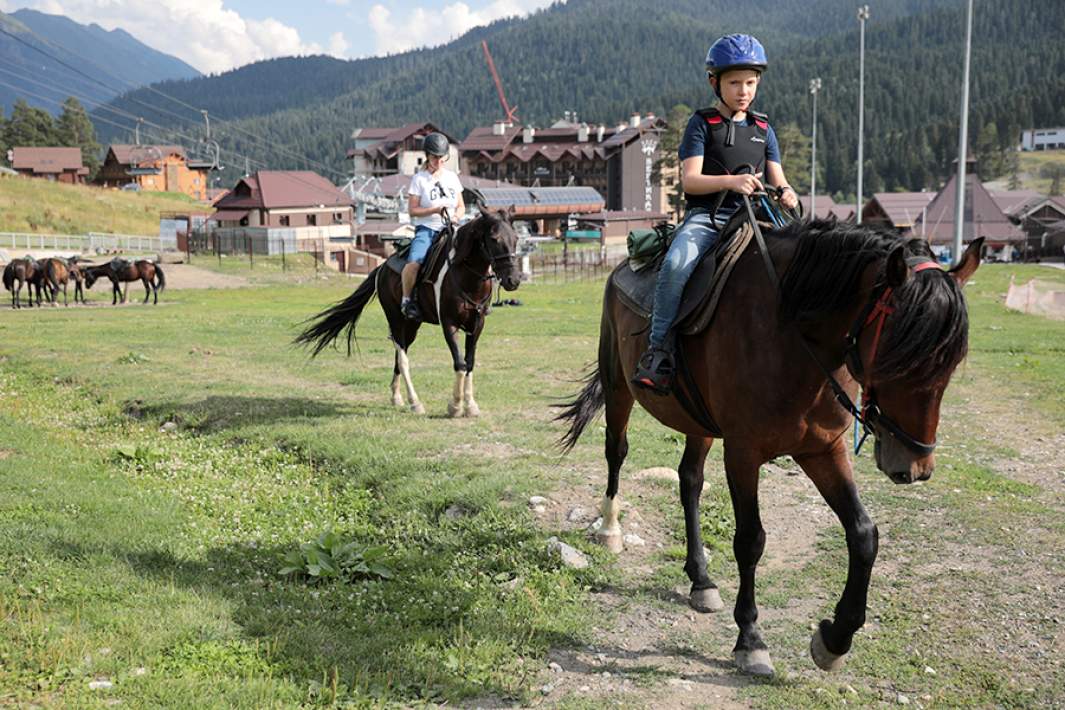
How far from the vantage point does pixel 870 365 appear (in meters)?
4.68

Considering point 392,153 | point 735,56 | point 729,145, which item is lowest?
point 729,145

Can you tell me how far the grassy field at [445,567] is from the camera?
5.26 meters

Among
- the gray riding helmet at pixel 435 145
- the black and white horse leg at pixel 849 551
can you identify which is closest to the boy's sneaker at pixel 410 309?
the gray riding helmet at pixel 435 145

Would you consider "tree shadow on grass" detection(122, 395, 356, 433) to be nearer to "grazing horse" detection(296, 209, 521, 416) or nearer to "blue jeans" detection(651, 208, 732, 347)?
"grazing horse" detection(296, 209, 521, 416)

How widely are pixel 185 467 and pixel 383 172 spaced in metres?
142

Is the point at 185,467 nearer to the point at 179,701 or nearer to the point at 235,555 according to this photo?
the point at 235,555

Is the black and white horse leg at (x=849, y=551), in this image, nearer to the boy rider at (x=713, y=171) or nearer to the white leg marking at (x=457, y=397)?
the boy rider at (x=713, y=171)

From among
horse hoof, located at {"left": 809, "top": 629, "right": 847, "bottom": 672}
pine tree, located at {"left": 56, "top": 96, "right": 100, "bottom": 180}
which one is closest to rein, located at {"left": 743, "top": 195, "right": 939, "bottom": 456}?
horse hoof, located at {"left": 809, "top": 629, "right": 847, "bottom": 672}

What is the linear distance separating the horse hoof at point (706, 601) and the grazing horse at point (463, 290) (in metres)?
5.68

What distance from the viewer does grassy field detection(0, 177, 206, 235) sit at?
67.3m

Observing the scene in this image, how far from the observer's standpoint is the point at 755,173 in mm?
6254

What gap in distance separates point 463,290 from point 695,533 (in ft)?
20.5

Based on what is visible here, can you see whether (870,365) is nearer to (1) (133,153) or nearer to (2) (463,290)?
(2) (463,290)

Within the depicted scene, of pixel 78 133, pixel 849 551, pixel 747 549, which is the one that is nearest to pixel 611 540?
pixel 747 549
